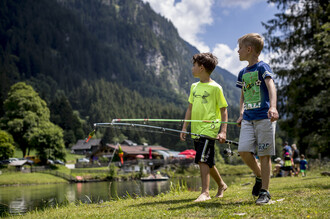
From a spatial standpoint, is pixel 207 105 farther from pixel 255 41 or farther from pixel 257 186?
pixel 257 186

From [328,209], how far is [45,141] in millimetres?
47741

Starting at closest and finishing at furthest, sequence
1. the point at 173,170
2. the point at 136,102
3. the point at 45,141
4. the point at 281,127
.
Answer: the point at 281,127 → the point at 45,141 → the point at 173,170 → the point at 136,102

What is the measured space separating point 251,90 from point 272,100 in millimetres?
448

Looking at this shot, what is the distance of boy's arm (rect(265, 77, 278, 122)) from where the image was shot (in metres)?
→ 4.14

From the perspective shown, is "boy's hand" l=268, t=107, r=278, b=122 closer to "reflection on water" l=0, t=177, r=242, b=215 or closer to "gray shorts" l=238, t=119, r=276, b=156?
"gray shorts" l=238, t=119, r=276, b=156

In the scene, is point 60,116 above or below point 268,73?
above

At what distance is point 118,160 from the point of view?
61.6 meters

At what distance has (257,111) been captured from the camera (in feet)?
14.8

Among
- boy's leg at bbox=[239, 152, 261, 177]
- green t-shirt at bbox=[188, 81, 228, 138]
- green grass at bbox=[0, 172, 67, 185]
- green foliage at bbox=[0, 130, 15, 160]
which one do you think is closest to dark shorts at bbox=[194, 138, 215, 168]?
green t-shirt at bbox=[188, 81, 228, 138]

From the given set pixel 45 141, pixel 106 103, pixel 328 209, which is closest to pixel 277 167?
pixel 328 209

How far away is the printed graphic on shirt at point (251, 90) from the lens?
4566mm

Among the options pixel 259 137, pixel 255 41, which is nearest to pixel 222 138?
pixel 259 137

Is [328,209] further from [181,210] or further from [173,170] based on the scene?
[173,170]

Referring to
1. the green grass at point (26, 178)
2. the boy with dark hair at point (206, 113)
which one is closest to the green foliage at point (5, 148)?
the green grass at point (26, 178)
